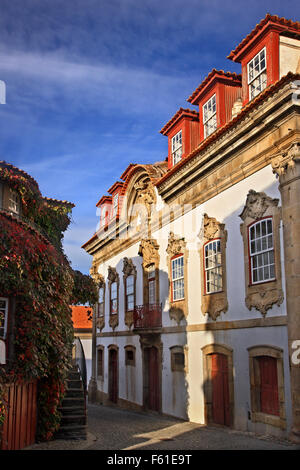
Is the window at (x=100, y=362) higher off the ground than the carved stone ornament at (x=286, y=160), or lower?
lower

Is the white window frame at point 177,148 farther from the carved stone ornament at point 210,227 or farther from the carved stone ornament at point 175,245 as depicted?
the carved stone ornament at point 210,227

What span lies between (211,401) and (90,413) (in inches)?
277

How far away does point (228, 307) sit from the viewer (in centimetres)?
1388

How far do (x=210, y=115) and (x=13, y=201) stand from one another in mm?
6635

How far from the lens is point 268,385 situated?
481 inches

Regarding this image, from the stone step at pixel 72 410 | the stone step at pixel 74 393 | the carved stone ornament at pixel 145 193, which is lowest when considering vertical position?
the stone step at pixel 72 410

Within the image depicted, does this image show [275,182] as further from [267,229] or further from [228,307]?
[228,307]

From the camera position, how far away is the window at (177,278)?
16922 mm

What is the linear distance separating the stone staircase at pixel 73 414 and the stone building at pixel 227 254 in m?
3.56

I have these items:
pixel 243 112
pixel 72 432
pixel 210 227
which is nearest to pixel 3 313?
pixel 72 432

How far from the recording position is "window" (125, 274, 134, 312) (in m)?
21.8

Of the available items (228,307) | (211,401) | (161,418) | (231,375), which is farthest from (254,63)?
(161,418)

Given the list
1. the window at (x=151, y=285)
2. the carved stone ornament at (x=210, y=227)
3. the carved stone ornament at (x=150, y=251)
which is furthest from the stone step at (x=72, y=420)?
the carved stone ornament at (x=150, y=251)

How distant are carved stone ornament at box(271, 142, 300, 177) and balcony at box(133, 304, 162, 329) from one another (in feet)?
26.0
